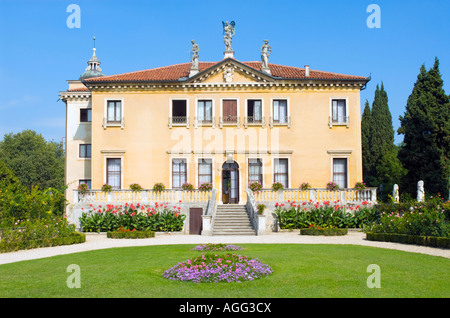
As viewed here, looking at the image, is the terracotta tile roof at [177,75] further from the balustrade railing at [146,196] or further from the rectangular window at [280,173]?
the balustrade railing at [146,196]

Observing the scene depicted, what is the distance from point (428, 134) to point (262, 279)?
30614 millimetres

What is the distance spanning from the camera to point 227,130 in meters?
33.8

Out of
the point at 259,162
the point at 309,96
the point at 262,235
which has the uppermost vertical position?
the point at 309,96

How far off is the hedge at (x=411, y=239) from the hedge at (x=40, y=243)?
45.4 feet

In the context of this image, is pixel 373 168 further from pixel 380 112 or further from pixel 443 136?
pixel 443 136

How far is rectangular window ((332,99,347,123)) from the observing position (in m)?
33.9

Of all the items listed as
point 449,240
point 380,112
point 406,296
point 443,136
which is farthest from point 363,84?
point 406,296

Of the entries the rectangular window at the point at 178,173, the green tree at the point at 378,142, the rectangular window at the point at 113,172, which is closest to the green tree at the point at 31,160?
the rectangular window at the point at 113,172

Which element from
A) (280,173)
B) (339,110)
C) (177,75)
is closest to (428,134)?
(339,110)

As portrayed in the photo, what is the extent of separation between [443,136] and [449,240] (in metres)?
22.0

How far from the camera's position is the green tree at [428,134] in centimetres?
3666

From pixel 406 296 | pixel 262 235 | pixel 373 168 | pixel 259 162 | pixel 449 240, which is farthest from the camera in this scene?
pixel 373 168

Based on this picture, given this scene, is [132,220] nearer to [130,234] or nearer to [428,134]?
[130,234]
